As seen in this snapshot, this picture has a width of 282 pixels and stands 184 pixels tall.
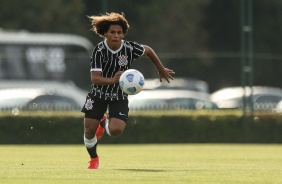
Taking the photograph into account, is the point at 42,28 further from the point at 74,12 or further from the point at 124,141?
the point at 124,141

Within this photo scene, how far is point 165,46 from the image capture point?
53250mm

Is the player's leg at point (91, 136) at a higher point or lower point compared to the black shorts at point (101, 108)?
lower

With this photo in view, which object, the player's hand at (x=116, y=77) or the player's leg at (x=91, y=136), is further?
the player's leg at (x=91, y=136)

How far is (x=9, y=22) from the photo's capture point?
47500 mm

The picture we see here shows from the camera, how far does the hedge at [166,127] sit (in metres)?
27.4

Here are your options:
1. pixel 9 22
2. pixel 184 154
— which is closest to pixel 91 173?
pixel 184 154

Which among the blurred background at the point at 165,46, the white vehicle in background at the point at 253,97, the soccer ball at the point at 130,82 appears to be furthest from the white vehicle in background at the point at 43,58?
the soccer ball at the point at 130,82

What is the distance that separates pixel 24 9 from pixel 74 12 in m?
3.26

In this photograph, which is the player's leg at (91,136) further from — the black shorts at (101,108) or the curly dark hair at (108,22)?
the curly dark hair at (108,22)

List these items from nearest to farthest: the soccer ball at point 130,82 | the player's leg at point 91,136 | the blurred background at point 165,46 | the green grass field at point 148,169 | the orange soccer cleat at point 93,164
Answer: the green grass field at point 148,169
the soccer ball at point 130,82
the orange soccer cleat at point 93,164
the player's leg at point 91,136
the blurred background at point 165,46

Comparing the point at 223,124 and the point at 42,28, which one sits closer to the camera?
the point at 223,124

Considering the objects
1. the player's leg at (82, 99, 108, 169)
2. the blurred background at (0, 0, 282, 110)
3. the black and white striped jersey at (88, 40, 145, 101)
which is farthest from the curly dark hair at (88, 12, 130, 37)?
the blurred background at (0, 0, 282, 110)

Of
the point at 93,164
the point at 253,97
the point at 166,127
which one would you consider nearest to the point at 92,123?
the point at 93,164

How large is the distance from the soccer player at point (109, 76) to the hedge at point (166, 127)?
1200 centimetres
